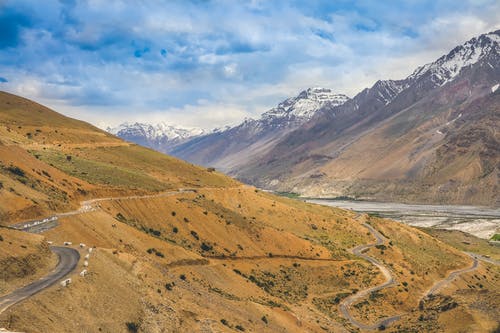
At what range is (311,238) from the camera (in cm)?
8569

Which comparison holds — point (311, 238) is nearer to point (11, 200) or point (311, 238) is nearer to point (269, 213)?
point (269, 213)

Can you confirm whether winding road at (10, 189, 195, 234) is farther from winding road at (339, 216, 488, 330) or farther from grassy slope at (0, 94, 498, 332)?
winding road at (339, 216, 488, 330)

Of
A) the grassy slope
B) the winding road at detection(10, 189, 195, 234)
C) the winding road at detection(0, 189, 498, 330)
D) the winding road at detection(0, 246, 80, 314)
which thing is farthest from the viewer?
the winding road at detection(10, 189, 195, 234)

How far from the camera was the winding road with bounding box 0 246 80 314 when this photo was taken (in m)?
25.3

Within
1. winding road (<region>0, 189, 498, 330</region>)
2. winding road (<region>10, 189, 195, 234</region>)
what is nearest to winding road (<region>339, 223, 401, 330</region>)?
winding road (<region>0, 189, 498, 330</region>)

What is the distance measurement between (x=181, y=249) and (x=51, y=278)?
22.9m

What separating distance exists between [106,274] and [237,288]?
2102 centimetres

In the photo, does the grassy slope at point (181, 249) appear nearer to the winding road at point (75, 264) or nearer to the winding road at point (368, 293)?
the winding road at point (75, 264)

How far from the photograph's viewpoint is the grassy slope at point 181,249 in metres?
31.7

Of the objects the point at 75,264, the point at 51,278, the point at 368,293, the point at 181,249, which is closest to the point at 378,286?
the point at 368,293

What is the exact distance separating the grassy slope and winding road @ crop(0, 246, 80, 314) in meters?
0.91

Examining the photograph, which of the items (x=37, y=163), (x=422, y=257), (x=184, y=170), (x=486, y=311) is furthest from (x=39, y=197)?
(x=422, y=257)

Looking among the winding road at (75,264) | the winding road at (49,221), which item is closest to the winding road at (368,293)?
the winding road at (75,264)

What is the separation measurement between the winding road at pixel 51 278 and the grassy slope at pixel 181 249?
0.91 meters
